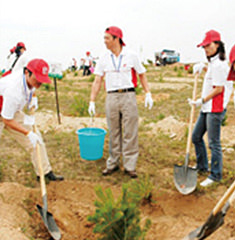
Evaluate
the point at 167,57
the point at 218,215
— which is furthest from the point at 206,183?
the point at 167,57

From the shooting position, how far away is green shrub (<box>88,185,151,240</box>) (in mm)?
2025

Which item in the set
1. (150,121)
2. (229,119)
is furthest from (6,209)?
(229,119)

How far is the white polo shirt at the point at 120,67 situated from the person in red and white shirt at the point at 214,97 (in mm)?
824

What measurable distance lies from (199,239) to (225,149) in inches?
115

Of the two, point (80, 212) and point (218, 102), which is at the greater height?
point (218, 102)

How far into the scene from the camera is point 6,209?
273cm

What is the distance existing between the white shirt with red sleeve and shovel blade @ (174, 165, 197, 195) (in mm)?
761

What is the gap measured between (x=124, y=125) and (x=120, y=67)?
0.75 metres

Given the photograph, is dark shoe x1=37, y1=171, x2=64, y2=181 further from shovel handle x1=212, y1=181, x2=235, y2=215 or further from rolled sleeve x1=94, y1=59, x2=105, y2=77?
shovel handle x1=212, y1=181, x2=235, y2=215

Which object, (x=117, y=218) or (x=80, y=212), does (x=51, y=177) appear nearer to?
(x=80, y=212)

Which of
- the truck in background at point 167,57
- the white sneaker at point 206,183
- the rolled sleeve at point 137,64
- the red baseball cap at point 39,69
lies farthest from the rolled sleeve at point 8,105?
the truck in background at point 167,57

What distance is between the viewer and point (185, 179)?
3.40 metres

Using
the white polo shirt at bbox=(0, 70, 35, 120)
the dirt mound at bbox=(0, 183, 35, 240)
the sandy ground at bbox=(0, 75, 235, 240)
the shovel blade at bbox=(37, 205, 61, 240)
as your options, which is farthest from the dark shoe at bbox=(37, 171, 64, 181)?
the white polo shirt at bbox=(0, 70, 35, 120)

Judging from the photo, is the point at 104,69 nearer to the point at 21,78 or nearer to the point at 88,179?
the point at 21,78
